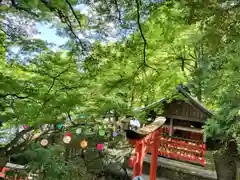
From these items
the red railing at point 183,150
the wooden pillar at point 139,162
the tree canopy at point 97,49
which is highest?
the tree canopy at point 97,49

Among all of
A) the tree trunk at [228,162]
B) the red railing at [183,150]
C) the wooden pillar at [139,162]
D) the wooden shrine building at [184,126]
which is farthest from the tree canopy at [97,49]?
the red railing at [183,150]

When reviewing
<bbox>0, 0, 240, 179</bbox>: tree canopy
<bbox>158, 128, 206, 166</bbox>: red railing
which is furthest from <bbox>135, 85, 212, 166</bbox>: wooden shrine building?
<bbox>0, 0, 240, 179</bbox>: tree canopy

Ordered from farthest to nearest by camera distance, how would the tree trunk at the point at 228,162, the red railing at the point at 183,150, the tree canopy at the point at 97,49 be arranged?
the red railing at the point at 183,150
the tree trunk at the point at 228,162
the tree canopy at the point at 97,49

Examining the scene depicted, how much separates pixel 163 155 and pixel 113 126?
3.88 meters

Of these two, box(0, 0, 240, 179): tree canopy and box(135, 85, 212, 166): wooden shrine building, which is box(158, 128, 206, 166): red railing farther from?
box(0, 0, 240, 179): tree canopy

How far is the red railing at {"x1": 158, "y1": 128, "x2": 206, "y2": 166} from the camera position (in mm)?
7688

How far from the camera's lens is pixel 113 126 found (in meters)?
5.69

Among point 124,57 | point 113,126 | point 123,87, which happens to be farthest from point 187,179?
point 124,57

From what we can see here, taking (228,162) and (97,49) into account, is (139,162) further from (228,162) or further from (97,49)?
(228,162)

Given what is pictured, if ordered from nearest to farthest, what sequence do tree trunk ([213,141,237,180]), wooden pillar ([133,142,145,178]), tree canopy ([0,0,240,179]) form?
tree canopy ([0,0,240,179])
wooden pillar ([133,142,145,178])
tree trunk ([213,141,237,180])

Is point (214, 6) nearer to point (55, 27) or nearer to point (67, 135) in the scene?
point (55, 27)

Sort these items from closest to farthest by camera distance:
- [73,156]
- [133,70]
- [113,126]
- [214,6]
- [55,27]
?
[214,6] < [55,27] < [133,70] < [113,126] < [73,156]

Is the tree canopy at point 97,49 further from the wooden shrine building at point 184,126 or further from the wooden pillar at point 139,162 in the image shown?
the wooden shrine building at point 184,126

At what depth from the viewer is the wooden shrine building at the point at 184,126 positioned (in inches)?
303
